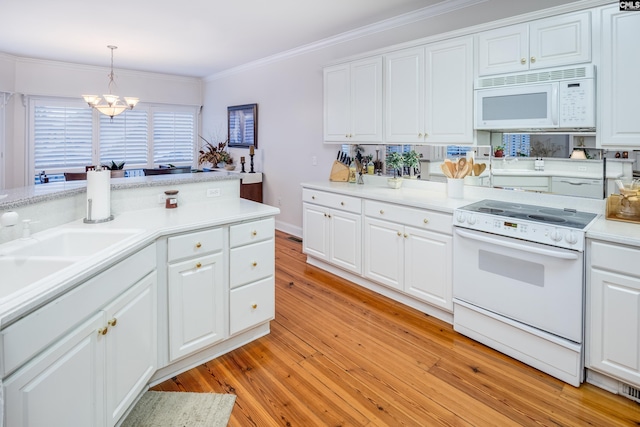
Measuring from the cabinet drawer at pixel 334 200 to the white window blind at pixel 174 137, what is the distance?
4.26 m

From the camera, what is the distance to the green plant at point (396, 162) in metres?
3.66

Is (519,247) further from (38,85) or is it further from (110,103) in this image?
(38,85)

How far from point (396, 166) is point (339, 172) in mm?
858

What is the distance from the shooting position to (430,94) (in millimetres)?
3156

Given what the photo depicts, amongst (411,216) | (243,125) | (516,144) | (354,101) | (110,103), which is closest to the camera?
(516,144)

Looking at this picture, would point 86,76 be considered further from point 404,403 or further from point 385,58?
point 404,403

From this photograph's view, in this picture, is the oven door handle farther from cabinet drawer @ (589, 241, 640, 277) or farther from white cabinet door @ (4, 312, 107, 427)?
white cabinet door @ (4, 312, 107, 427)

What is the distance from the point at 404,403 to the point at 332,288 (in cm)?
165

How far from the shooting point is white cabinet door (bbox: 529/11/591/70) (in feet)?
7.66

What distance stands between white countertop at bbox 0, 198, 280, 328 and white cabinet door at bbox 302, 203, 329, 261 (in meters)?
1.19

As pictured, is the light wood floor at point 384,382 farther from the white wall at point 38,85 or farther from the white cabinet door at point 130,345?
the white wall at point 38,85

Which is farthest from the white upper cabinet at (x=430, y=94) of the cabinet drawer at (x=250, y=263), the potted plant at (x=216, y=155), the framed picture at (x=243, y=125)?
the potted plant at (x=216, y=155)

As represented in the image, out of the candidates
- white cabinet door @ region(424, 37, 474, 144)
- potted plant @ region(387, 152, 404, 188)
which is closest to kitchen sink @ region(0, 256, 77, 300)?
white cabinet door @ region(424, 37, 474, 144)

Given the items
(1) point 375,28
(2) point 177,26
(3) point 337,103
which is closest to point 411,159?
(3) point 337,103
